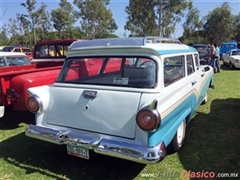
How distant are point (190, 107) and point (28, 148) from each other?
274cm

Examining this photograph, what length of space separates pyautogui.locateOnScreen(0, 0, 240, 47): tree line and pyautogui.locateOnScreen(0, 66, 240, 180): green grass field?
994 inches

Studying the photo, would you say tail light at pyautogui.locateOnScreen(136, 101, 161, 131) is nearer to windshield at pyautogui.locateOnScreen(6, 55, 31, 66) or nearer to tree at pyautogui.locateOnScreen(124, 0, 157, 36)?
windshield at pyautogui.locateOnScreen(6, 55, 31, 66)

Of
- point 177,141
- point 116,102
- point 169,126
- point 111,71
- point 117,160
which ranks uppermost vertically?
point 111,71

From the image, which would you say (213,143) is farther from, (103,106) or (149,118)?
(103,106)

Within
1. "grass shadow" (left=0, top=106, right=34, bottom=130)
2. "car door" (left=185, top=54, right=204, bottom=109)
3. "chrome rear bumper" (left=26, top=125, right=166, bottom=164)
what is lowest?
"grass shadow" (left=0, top=106, right=34, bottom=130)

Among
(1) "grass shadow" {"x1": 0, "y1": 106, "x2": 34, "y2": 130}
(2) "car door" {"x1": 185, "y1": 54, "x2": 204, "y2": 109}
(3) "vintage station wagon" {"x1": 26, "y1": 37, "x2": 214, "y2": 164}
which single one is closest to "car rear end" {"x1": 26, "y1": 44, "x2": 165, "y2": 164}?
(3) "vintage station wagon" {"x1": 26, "y1": 37, "x2": 214, "y2": 164}

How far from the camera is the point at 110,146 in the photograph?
2451 millimetres

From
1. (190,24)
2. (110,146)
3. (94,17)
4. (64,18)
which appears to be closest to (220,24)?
(190,24)

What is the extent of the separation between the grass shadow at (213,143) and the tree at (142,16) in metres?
25.5

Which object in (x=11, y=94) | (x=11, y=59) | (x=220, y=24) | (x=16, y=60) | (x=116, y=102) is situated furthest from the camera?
(x=220, y=24)

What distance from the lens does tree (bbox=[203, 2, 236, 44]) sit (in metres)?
37.3

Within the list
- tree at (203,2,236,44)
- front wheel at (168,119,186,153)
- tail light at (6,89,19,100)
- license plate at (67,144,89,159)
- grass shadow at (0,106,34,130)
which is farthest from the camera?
tree at (203,2,236,44)

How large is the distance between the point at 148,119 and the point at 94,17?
3354cm

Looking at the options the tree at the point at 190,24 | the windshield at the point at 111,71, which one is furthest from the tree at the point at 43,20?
the windshield at the point at 111,71
